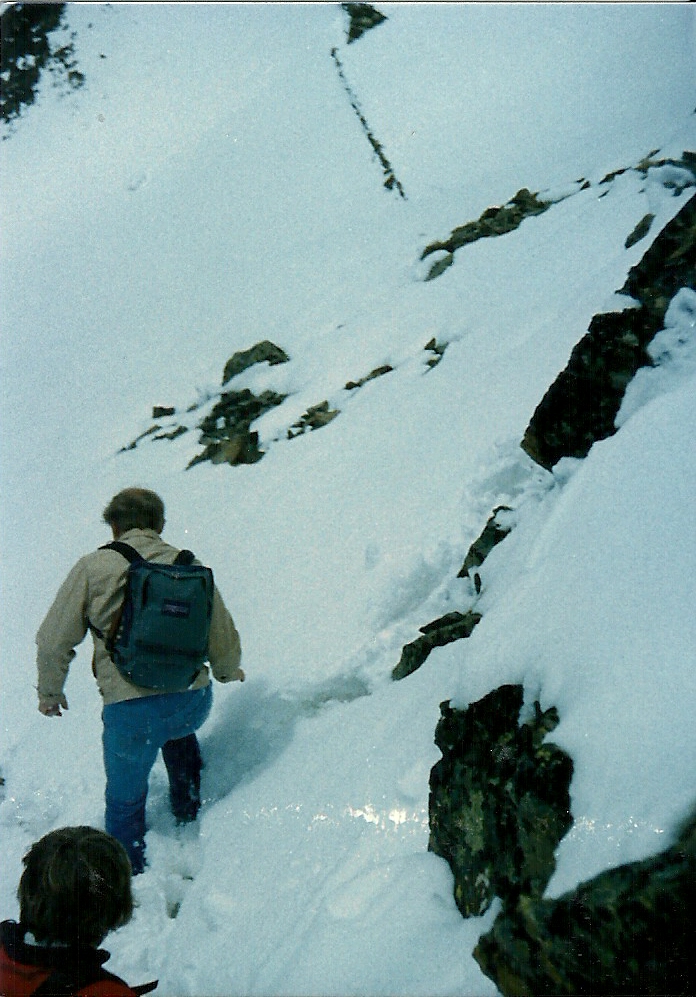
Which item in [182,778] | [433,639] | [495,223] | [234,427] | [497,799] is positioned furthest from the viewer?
[495,223]

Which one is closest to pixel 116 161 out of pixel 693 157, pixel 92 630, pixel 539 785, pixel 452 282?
pixel 452 282

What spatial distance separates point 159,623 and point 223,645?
412 mm

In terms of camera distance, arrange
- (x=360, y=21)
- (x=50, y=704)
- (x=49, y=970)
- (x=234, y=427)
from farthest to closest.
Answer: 1. (x=360, y=21)
2. (x=234, y=427)
3. (x=50, y=704)
4. (x=49, y=970)

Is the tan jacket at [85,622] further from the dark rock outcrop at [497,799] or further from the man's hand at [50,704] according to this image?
the dark rock outcrop at [497,799]

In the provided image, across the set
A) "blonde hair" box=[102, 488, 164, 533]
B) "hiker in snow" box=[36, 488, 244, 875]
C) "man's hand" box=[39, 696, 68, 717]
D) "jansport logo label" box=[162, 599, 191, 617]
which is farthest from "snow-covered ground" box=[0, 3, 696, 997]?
"blonde hair" box=[102, 488, 164, 533]

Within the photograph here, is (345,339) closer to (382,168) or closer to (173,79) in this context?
(382,168)

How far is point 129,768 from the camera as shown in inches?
109

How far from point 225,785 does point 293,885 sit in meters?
0.68

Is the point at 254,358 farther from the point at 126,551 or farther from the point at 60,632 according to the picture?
the point at 60,632

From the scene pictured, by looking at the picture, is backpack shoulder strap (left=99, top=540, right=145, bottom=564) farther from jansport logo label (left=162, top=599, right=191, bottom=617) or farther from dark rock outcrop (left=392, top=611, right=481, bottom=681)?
dark rock outcrop (left=392, top=611, right=481, bottom=681)

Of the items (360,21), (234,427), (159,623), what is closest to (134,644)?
(159,623)

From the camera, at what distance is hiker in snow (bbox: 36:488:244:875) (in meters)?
2.65

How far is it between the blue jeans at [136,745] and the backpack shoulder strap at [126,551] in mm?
563

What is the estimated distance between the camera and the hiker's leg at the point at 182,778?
3.08 meters
